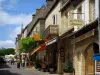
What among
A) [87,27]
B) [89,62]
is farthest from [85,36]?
[89,62]

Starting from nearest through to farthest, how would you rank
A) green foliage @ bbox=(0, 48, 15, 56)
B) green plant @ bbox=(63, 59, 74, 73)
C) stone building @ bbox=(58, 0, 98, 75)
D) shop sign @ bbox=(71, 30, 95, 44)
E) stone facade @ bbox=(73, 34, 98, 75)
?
shop sign @ bbox=(71, 30, 95, 44) < stone building @ bbox=(58, 0, 98, 75) < stone facade @ bbox=(73, 34, 98, 75) < green plant @ bbox=(63, 59, 74, 73) < green foliage @ bbox=(0, 48, 15, 56)

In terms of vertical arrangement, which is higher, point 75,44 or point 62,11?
point 62,11

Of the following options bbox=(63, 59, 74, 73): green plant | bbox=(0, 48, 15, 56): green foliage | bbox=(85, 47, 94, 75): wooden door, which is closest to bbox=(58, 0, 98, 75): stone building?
bbox=(85, 47, 94, 75): wooden door

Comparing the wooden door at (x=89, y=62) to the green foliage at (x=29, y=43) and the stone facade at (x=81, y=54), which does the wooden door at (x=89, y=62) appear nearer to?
the stone facade at (x=81, y=54)

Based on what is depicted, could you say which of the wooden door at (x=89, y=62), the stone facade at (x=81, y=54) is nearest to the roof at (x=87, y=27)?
the stone facade at (x=81, y=54)

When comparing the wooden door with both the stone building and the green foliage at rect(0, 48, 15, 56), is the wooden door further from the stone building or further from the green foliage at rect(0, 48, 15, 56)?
the green foliage at rect(0, 48, 15, 56)

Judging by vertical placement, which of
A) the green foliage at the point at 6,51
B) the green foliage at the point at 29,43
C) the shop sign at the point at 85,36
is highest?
the green foliage at the point at 6,51

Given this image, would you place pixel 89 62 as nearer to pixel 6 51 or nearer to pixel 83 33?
pixel 83 33

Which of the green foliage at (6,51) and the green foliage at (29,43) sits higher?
the green foliage at (6,51)

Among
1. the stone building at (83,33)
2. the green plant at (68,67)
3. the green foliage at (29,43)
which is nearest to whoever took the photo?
the stone building at (83,33)


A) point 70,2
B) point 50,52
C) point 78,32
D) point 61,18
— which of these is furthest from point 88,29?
point 50,52

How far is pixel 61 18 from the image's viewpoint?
3912 cm

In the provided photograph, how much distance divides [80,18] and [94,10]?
11.1ft

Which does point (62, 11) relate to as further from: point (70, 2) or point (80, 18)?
point (80, 18)
